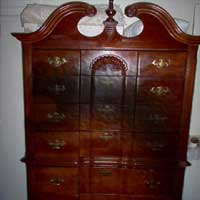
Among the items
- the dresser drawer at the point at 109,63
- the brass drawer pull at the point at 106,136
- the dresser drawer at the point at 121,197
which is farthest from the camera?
the dresser drawer at the point at 121,197

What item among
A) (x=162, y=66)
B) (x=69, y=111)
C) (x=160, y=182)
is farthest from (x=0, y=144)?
(x=162, y=66)

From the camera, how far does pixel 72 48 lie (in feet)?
4.63

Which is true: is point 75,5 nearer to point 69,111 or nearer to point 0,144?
point 69,111

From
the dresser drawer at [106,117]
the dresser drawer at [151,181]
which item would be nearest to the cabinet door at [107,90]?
the dresser drawer at [106,117]

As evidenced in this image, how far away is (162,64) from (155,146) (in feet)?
1.86

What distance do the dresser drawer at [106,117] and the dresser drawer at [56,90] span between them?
11 centimetres

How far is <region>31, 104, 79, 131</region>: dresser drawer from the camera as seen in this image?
1504 mm

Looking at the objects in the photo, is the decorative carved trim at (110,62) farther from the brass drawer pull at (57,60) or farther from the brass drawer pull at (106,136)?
the brass drawer pull at (106,136)

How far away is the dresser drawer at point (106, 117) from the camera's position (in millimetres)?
1494

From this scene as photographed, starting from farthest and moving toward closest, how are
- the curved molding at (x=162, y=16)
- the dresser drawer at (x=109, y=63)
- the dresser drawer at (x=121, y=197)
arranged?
the dresser drawer at (x=121, y=197), the dresser drawer at (x=109, y=63), the curved molding at (x=162, y=16)

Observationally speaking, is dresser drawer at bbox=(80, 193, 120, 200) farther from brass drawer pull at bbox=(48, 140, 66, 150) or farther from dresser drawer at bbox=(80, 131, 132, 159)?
brass drawer pull at bbox=(48, 140, 66, 150)

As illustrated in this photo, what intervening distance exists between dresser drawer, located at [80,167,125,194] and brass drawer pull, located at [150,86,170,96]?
0.60 m

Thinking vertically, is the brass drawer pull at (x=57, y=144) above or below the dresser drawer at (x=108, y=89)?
below

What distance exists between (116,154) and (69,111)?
448 mm
